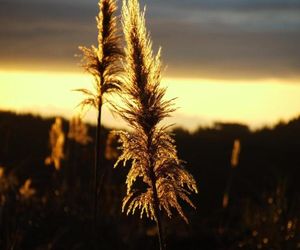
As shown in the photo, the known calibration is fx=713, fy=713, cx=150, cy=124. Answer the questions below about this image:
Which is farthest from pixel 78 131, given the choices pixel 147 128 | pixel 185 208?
pixel 147 128

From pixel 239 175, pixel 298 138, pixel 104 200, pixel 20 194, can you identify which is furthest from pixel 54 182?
pixel 298 138

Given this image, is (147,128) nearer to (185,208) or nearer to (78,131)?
(78,131)

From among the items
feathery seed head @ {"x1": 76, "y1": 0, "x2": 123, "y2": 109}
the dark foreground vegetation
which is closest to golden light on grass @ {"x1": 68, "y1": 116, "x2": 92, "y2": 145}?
the dark foreground vegetation

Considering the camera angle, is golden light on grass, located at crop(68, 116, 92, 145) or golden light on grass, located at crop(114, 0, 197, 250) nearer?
golden light on grass, located at crop(114, 0, 197, 250)

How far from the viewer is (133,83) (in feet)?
12.6

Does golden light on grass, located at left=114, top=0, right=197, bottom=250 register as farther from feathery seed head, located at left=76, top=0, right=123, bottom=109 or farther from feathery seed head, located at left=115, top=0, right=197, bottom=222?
feathery seed head, located at left=76, top=0, right=123, bottom=109

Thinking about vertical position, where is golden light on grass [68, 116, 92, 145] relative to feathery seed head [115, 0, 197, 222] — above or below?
above

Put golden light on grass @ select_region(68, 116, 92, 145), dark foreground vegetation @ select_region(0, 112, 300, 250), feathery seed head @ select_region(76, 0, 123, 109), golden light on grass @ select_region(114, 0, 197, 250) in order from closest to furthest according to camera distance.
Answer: golden light on grass @ select_region(114, 0, 197, 250), feathery seed head @ select_region(76, 0, 123, 109), dark foreground vegetation @ select_region(0, 112, 300, 250), golden light on grass @ select_region(68, 116, 92, 145)

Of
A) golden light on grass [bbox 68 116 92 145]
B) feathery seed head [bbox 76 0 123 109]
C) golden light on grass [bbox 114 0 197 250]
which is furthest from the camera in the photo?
golden light on grass [bbox 68 116 92 145]

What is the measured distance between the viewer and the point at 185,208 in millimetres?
16797

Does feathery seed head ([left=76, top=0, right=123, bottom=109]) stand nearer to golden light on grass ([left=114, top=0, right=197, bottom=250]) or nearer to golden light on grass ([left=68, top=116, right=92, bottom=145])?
golden light on grass ([left=114, top=0, right=197, bottom=250])

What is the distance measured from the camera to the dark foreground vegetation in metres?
9.38

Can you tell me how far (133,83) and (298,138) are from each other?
19.6 meters

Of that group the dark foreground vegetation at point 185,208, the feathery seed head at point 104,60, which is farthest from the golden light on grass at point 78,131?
the feathery seed head at point 104,60
